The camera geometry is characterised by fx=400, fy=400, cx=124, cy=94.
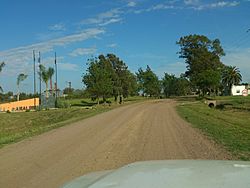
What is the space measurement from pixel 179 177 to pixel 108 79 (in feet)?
219

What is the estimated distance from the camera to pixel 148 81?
379ft

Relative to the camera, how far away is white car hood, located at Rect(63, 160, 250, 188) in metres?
3.00

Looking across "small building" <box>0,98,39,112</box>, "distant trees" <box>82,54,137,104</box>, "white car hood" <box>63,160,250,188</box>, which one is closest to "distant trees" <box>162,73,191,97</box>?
"distant trees" <box>82,54,137,104</box>

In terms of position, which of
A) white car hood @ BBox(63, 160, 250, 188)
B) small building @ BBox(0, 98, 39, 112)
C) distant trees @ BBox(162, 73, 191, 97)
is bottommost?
small building @ BBox(0, 98, 39, 112)

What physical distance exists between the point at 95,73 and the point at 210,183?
65.3 metres

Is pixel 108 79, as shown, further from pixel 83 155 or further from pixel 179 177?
pixel 179 177

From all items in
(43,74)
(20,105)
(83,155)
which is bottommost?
(20,105)

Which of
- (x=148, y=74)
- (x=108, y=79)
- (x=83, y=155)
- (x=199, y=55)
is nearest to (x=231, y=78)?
(x=148, y=74)

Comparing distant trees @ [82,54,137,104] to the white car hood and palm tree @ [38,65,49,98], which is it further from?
the white car hood

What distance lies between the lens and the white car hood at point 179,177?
118 inches

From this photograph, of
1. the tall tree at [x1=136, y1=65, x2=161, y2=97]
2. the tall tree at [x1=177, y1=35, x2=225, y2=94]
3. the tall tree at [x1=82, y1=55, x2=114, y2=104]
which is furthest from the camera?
the tall tree at [x1=136, y1=65, x2=161, y2=97]

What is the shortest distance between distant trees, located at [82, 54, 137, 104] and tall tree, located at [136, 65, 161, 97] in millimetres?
15870

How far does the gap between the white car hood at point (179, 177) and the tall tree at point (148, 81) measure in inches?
4331

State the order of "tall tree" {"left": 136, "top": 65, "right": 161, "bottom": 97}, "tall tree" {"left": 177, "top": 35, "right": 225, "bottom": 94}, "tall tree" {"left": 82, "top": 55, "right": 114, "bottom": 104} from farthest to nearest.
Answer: "tall tree" {"left": 136, "top": 65, "right": 161, "bottom": 97} < "tall tree" {"left": 177, "top": 35, "right": 225, "bottom": 94} < "tall tree" {"left": 82, "top": 55, "right": 114, "bottom": 104}
